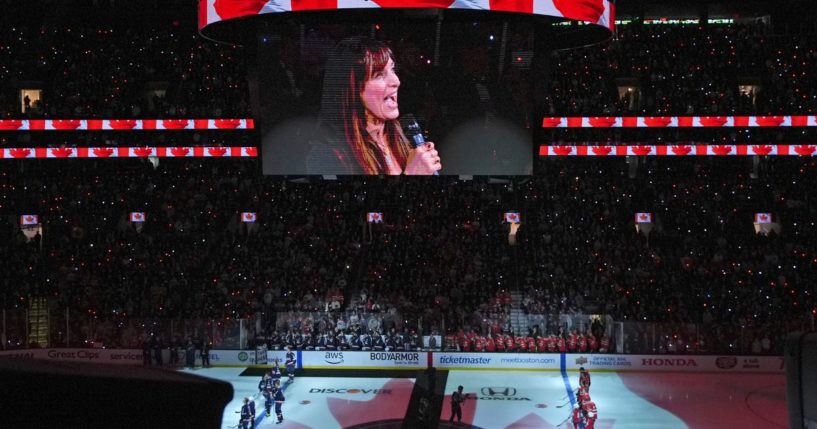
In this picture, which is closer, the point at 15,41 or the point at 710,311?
the point at 710,311

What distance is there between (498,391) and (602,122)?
10.4 metres

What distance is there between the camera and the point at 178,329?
24.1 m

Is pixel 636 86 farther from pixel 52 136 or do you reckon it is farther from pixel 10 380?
pixel 10 380

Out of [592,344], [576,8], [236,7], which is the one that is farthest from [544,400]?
[236,7]

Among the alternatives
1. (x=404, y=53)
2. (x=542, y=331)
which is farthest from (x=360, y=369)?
(x=404, y=53)

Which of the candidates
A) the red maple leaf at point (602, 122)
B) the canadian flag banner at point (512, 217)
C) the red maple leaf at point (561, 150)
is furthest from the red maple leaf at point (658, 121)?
the canadian flag banner at point (512, 217)

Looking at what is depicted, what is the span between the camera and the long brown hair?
18.7 m

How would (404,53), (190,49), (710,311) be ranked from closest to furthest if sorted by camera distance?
(404,53) < (710,311) < (190,49)

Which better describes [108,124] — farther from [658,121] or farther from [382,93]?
[658,121]

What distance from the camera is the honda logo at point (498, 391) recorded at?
2030 centimetres

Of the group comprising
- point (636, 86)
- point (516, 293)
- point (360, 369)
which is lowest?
point (360, 369)

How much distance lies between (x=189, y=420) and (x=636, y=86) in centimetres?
3173

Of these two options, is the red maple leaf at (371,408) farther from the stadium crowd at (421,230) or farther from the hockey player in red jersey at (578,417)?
the stadium crowd at (421,230)

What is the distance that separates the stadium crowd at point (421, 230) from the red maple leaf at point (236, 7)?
10230 mm
